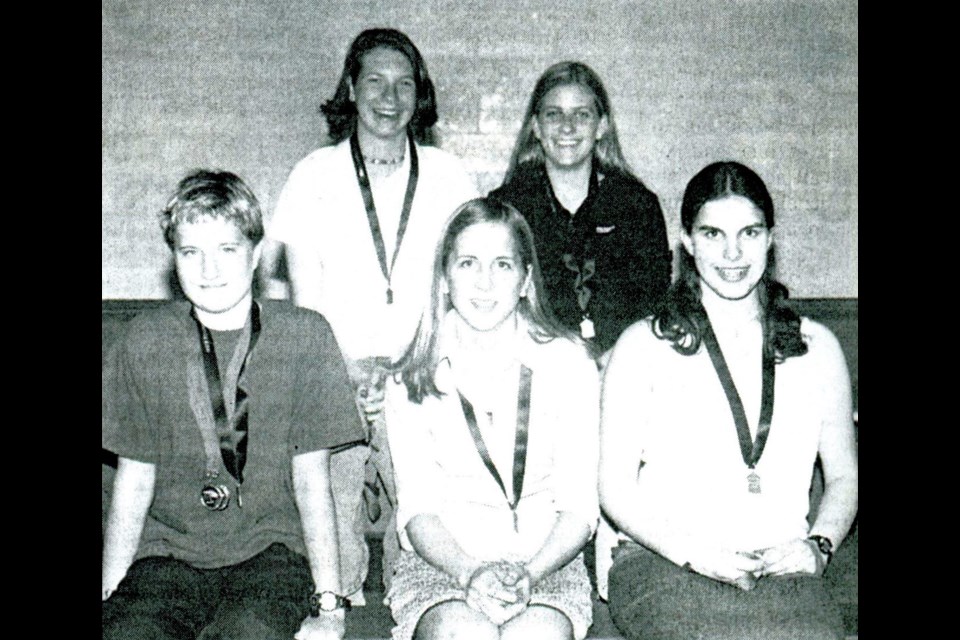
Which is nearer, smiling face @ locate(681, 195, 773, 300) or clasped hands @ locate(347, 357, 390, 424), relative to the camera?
smiling face @ locate(681, 195, 773, 300)

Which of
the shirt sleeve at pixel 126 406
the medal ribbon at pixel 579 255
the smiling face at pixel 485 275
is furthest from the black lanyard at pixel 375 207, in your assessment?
the shirt sleeve at pixel 126 406

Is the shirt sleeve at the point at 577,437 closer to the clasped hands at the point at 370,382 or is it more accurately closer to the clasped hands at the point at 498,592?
the clasped hands at the point at 498,592

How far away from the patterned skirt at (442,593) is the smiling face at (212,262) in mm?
1008

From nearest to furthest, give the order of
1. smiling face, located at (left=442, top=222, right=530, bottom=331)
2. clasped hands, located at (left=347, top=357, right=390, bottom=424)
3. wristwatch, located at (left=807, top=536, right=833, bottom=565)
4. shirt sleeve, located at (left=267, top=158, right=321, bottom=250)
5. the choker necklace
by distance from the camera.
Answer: wristwatch, located at (left=807, top=536, right=833, bottom=565) < smiling face, located at (left=442, top=222, right=530, bottom=331) < clasped hands, located at (left=347, top=357, right=390, bottom=424) < shirt sleeve, located at (left=267, top=158, right=321, bottom=250) < the choker necklace

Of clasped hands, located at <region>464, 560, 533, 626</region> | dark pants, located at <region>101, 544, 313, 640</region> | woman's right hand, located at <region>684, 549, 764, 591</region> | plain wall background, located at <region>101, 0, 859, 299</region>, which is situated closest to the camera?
dark pants, located at <region>101, 544, 313, 640</region>

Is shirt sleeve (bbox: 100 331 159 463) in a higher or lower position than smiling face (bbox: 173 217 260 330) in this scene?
lower

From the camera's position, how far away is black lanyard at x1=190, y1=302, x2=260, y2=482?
10.1 feet

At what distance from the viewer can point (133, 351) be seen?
3.18m

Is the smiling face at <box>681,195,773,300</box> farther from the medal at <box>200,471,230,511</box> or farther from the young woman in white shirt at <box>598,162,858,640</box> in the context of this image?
the medal at <box>200,471,230,511</box>

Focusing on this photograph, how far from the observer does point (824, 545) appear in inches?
120

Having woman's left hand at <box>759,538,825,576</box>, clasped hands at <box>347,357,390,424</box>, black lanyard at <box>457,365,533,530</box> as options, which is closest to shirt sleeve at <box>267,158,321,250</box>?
clasped hands at <box>347,357,390,424</box>

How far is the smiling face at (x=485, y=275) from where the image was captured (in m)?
3.27

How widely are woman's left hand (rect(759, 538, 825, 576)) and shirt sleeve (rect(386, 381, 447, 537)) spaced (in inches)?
39.4
